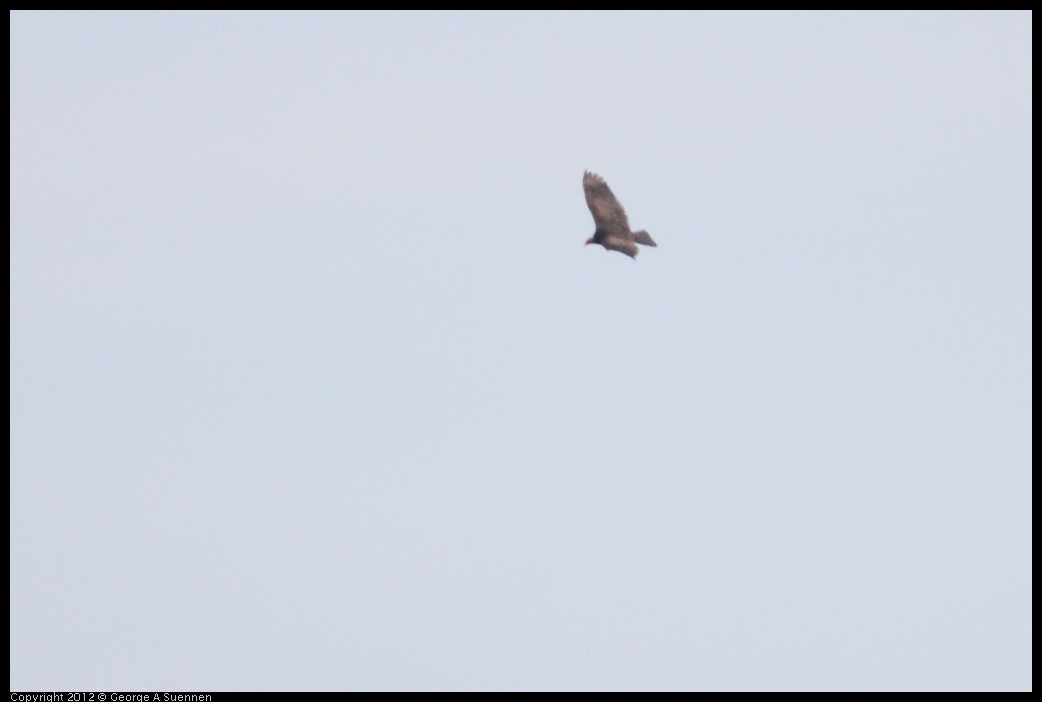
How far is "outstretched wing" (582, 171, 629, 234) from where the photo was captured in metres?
189

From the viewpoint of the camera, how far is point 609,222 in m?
190

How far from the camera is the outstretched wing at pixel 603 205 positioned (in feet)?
620

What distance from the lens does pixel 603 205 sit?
7451 inches

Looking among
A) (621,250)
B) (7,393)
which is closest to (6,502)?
(7,393)

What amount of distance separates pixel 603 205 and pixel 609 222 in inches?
26.1

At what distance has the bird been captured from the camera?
189 m

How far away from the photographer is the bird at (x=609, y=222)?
189000mm

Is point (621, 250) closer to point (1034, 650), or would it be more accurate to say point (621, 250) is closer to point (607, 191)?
point (607, 191)

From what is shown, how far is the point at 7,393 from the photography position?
194750 mm

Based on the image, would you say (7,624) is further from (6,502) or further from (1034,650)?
(1034,650)

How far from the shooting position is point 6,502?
640 ft
